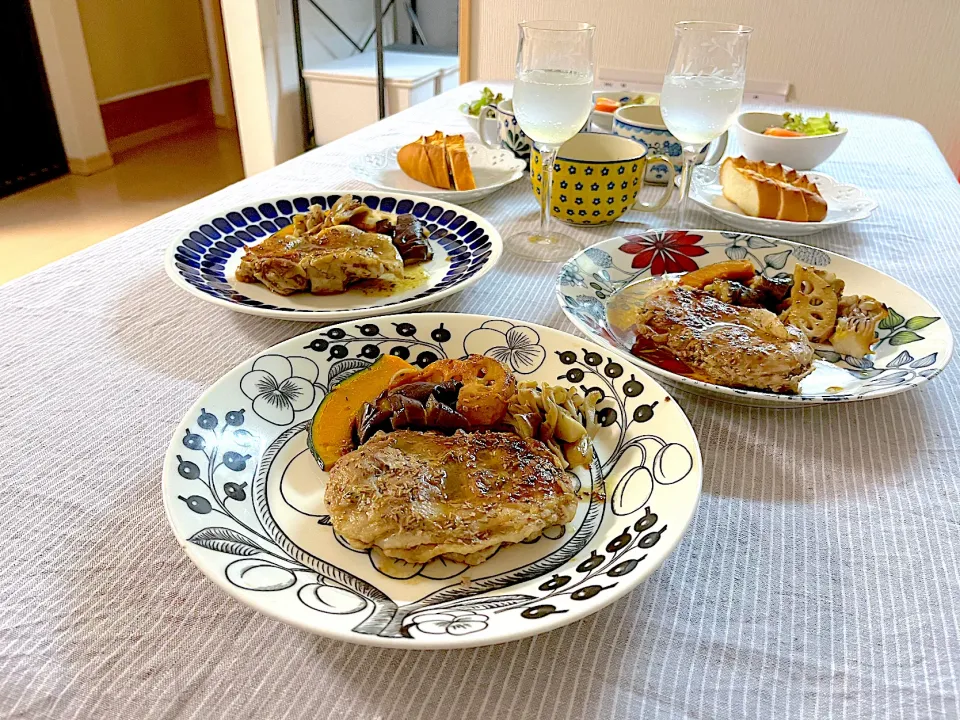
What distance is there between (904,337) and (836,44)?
237 centimetres

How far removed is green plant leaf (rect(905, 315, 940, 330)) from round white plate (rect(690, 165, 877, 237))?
0.31 m

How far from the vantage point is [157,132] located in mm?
4660

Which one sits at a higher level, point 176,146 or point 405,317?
point 405,317

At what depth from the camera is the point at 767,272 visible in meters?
0.89

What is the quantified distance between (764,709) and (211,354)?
1.97 ft

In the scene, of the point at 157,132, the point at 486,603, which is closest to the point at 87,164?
the point at 157,132

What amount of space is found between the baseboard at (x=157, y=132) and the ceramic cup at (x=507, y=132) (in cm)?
376

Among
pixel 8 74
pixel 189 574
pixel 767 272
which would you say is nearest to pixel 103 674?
pixel 189 574

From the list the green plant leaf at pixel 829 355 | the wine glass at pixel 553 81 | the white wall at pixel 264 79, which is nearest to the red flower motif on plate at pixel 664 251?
the wine glass at pixel 553 81

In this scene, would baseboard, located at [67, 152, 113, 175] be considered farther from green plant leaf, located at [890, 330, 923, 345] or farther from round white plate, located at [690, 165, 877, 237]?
green plant leaf, located at [890, 330, 923, 345]

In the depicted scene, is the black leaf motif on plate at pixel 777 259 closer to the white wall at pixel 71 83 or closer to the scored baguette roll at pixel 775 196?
the scored baguette roll at pixel 775 196

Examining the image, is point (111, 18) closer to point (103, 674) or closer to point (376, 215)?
point (376, 215)

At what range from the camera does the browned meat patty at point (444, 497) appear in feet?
1.46

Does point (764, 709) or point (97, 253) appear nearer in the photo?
point (764, 709)
